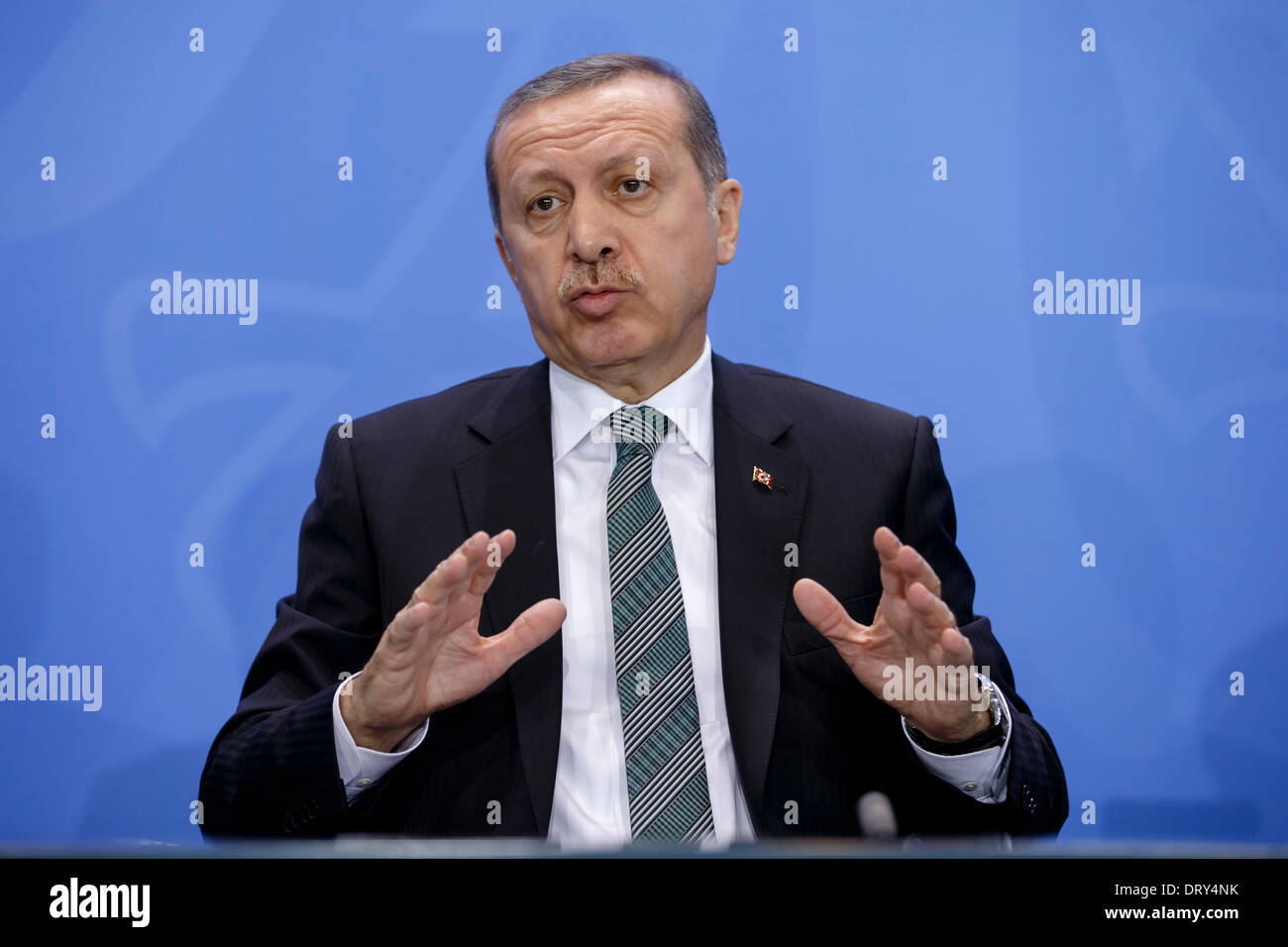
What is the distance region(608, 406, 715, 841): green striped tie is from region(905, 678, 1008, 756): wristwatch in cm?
37

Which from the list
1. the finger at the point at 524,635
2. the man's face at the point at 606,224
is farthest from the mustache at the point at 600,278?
the finger at the point at 524,635

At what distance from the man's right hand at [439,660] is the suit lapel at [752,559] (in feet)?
1.23

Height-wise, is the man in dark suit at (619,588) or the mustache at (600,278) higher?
the mustache at (600,278)

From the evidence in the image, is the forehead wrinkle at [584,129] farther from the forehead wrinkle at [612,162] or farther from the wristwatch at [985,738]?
the wristwatch at [985,738]

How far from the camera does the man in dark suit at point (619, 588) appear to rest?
1750 millimetres

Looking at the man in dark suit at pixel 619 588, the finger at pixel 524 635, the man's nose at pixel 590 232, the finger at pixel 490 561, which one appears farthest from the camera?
the man's nose at pixel 590 232

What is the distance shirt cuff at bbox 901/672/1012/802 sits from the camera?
1712 millimetres

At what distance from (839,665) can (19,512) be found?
6.03 ft

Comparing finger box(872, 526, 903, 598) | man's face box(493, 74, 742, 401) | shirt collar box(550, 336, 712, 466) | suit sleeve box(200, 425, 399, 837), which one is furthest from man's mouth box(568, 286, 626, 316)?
finger box(872, 526, 903, 598)

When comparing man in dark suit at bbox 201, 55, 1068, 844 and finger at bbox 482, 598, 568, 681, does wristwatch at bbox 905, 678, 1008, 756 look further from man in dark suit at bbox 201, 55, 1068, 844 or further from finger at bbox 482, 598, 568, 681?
finger at bbox 482, 598, 568, 681

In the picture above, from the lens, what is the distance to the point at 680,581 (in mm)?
1935

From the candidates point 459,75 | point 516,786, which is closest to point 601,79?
point 459,75
